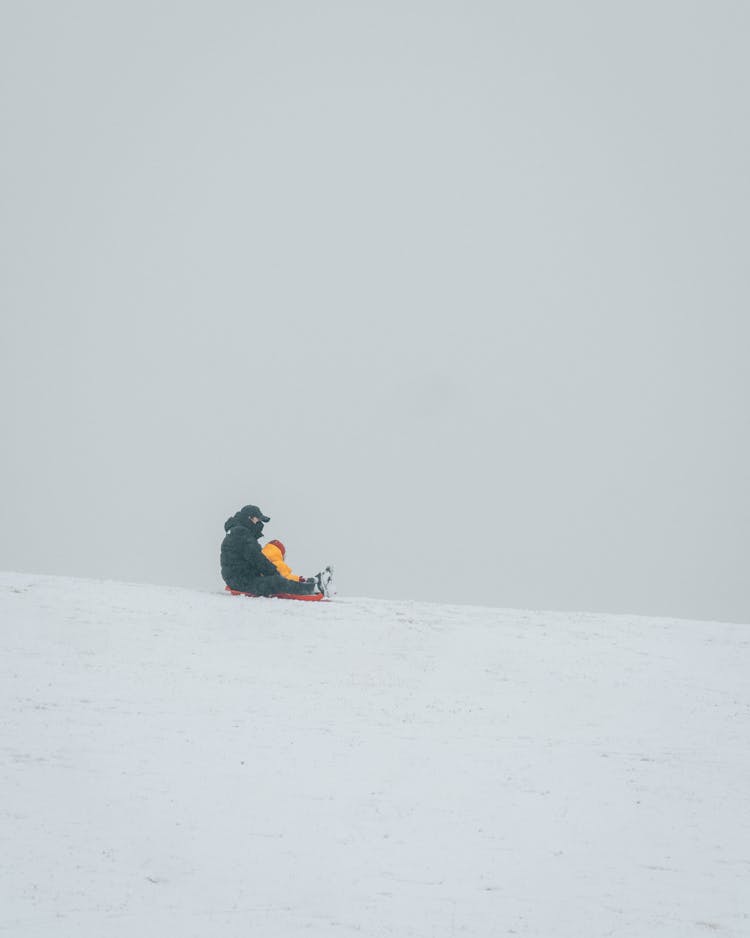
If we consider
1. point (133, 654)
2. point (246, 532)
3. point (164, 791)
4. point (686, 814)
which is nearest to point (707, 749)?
point (686, 814)

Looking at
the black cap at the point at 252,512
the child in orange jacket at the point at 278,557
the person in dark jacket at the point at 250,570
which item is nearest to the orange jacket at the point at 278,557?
the child in orange jacket at the point at 278,557

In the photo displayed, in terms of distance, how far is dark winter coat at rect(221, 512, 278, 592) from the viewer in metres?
21.1

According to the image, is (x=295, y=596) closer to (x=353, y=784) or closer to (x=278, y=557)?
(x=278, y=557)

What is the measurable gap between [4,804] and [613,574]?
186 m

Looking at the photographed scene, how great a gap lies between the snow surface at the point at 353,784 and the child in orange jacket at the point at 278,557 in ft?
10.5

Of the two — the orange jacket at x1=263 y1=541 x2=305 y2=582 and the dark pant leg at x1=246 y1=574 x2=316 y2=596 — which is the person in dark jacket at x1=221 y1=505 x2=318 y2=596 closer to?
the dark pant leg at x1=246 y1=574 x2=316 y2=596

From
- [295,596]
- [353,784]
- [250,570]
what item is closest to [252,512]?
[250,570]

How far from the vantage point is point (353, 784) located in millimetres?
11266

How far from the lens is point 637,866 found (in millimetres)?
10125

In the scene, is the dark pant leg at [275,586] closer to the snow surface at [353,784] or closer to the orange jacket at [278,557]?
the orange jacket at [278,557]

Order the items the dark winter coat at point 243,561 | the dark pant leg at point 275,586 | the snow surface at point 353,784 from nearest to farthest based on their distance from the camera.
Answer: the snow surface at point 353,784
the dark pant leg at point 275,586
the dark winter coat at point 243,561

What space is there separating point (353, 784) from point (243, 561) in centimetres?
1037

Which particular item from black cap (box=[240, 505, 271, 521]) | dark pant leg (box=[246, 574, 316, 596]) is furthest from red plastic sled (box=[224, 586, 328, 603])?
black cap (box=[240, 505, 271, 521])

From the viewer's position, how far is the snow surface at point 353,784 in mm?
9000
